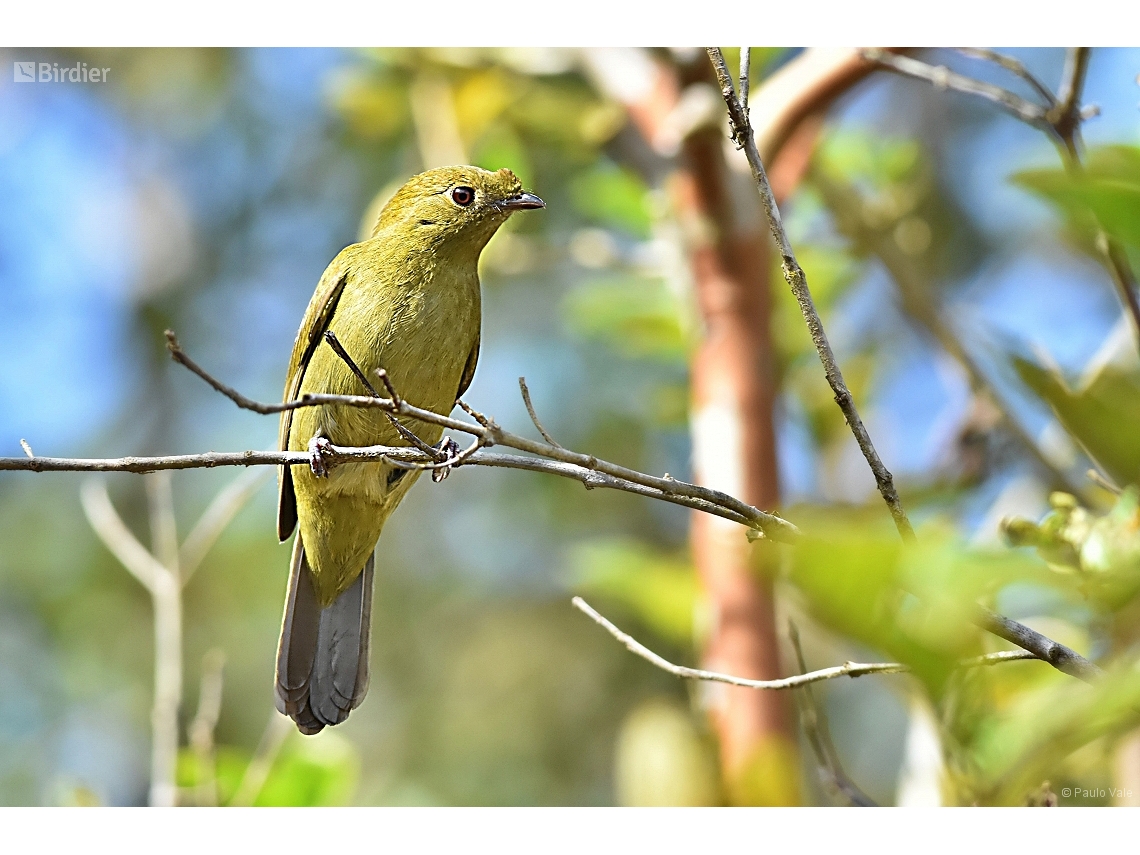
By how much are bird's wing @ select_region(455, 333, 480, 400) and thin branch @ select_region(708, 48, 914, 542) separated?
1.33 metres

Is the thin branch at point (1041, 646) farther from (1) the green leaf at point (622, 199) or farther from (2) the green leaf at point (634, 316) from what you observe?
(1) the green leaf at point (622, 199)

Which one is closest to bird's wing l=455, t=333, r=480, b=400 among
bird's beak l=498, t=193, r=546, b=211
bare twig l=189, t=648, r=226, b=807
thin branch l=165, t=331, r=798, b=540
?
Answer: bird's beak l=498, t=193, r=546, b=211

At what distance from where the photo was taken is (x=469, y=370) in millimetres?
2914

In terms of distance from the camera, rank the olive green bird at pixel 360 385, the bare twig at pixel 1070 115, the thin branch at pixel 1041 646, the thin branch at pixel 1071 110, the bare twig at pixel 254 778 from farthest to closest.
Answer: the bare twig at pixel 254 778
the olive green bird at pixel 360 385
the thin branch at pixel 1071 110
the bare twig at pixel 1070 115
the thin branch at pixel 1041 646

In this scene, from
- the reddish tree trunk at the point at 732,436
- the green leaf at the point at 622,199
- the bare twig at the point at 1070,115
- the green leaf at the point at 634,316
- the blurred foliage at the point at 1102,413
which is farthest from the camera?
the green leaf at the point at 622,199

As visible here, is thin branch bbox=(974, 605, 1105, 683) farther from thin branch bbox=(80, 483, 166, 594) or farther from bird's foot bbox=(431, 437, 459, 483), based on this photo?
thin branch bbox=(80, 483, 166, 594)

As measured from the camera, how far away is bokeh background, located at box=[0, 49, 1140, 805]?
3.35 m

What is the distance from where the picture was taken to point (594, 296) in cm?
395

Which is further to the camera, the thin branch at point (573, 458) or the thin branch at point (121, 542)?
the thin branch at point (121, 542)

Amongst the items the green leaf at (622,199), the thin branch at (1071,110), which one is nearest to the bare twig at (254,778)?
the green leaf at (622,199)

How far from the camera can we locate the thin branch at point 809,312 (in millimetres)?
1583

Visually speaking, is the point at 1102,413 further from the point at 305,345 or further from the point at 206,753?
the point at 206,753

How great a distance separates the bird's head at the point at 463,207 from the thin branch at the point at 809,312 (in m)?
1.18
